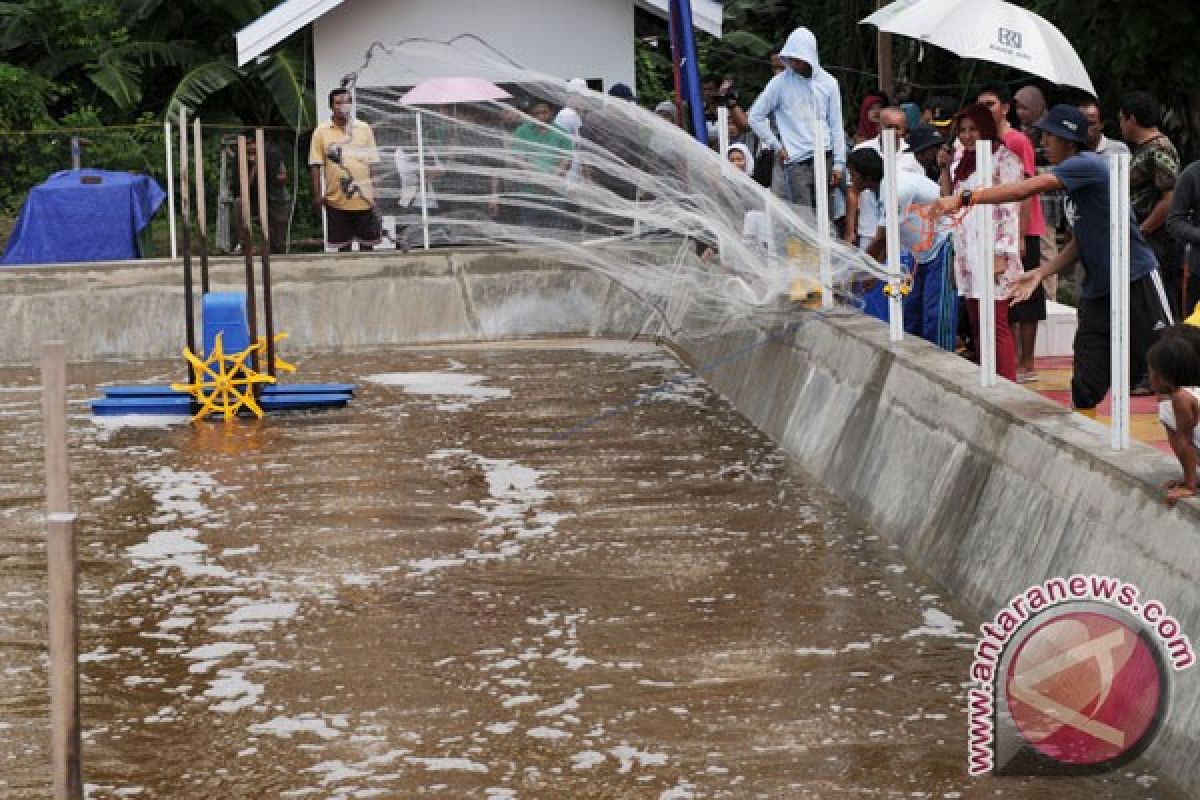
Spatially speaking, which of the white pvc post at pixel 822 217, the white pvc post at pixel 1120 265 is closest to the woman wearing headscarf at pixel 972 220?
the white pvc post at pixel 822 217

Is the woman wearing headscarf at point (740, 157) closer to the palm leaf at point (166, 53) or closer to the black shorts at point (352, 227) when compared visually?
the black shorts at point (352, 227)

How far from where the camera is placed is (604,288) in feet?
72.5

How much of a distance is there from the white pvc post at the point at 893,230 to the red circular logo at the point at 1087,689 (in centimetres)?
459

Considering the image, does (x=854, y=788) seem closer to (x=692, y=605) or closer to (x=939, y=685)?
(x=939, y=685)

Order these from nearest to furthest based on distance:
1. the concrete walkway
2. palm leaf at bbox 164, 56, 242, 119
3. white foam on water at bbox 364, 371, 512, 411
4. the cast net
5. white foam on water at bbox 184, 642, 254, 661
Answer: white foam on water at bbox 184, 642, 254, 661, the concrete walkway, the cast net, white foam on water at bbox 364, 371, 512, 411, palm leaf at bbox 164, 56, 242, 119


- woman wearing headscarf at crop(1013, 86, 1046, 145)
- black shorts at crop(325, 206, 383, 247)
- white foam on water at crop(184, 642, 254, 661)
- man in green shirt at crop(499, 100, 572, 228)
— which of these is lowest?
white foam on water at crop(184, 642, 254, 661)

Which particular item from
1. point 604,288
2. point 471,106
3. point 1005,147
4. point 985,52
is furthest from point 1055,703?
point 604,288

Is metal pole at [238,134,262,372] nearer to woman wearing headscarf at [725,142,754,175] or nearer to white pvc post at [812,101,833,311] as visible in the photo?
woman wearing headscarf at [725,142,754,175]

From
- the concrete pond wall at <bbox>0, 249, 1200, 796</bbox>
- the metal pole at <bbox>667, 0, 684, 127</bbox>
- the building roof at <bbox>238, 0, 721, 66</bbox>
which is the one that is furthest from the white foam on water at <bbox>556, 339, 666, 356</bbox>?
the building roof at <bbox>238, 0, 721, 66</bbox>

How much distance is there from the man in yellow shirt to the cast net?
2.71 metres

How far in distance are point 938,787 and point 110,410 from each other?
35.1 ft

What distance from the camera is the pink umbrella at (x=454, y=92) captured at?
16938 mm

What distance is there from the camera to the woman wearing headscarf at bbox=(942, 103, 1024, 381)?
41.6 ft

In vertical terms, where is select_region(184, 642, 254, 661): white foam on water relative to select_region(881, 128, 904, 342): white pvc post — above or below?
below
